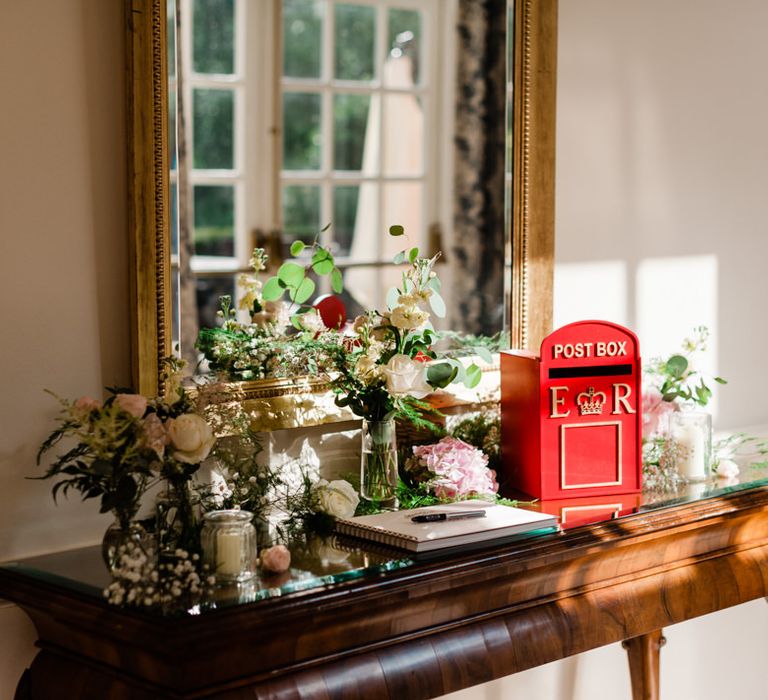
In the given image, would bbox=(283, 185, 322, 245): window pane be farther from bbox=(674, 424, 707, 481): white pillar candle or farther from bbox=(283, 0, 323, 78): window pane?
bbox=(674, 424, 707, 481): white pillar candle

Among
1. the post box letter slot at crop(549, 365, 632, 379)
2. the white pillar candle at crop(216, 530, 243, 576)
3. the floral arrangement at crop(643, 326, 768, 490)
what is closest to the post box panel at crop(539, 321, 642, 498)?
the post box letter slot at crop(549, 365, 632, 379)

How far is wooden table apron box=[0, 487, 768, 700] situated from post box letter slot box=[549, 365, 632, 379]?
31 centimetres

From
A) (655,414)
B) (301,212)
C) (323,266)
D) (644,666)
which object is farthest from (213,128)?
(644,666)

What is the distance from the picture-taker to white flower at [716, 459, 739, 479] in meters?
2.46

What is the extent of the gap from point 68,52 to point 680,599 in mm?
1594

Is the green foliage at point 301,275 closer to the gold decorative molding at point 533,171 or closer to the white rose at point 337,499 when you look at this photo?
the white rose at point 337,499

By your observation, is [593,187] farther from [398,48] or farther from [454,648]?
[454,648]

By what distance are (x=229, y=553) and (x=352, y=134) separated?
1002 millimetres

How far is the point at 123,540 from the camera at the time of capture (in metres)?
1.74

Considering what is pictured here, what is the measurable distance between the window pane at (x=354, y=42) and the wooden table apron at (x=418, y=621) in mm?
1059

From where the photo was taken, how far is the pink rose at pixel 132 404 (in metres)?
1.74

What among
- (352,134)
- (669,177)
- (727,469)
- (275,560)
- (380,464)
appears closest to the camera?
(275,560)

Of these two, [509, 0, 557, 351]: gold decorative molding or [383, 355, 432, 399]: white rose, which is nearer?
[383, 355, 432, 399]: white rose

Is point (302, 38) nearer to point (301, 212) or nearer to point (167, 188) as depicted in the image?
point (301, 212)
